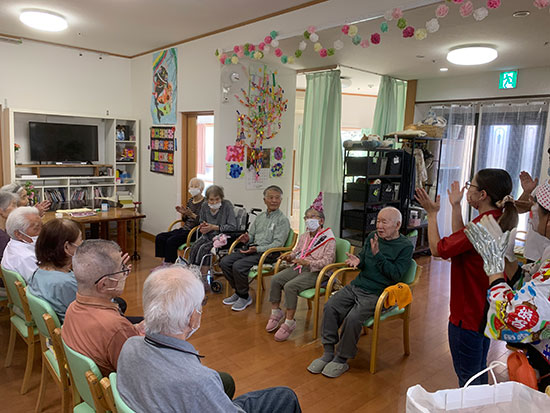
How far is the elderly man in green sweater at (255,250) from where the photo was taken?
4.08 metres

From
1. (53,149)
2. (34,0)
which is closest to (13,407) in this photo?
(34,0)

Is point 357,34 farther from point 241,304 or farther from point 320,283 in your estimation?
point 241,304

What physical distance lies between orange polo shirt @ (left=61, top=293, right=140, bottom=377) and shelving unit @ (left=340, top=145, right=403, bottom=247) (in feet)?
13.9

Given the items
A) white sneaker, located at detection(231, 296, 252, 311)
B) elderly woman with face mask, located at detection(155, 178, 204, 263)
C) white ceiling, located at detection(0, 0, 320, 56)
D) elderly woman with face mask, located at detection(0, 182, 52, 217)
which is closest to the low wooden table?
elderly woman with face mask, located at detection(155, 178, 204, 263)

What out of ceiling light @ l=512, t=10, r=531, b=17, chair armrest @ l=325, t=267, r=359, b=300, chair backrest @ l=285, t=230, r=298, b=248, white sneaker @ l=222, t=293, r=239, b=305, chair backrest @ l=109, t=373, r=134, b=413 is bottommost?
white sneaker @ l=222, t=293, r=239, b=305

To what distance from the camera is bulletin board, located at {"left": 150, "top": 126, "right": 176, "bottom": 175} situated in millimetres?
6195

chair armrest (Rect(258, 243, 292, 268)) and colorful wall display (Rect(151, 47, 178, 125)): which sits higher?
colorful wall display (Rect(151, 47, 178, 125))

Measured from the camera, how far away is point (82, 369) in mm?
1616

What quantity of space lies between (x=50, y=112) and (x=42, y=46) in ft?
3.33

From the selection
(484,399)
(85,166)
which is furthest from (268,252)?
(85,166)

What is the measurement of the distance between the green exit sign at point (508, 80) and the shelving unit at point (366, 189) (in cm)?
163

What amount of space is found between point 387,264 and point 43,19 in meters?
4.62

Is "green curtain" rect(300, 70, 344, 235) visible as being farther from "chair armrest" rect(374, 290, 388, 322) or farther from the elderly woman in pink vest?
"chair armrest" rect(374, 290, 388, 322)

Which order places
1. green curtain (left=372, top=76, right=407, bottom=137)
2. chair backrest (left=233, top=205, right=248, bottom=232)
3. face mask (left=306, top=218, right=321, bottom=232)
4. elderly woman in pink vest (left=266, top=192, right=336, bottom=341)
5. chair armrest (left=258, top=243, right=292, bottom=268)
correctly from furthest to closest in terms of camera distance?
green curtain (left=372, top=76, right=407, bottom=137)
chair backrest (left=233, top=205, right=248, bottom=232)
chair armrest (left=258, top=243, right=292, bottom=268)
face mask (left=306, top=218, right=321, bottom=232)
elderly woman in pink vest (left=266, top=192, right=336, bottom=341)
